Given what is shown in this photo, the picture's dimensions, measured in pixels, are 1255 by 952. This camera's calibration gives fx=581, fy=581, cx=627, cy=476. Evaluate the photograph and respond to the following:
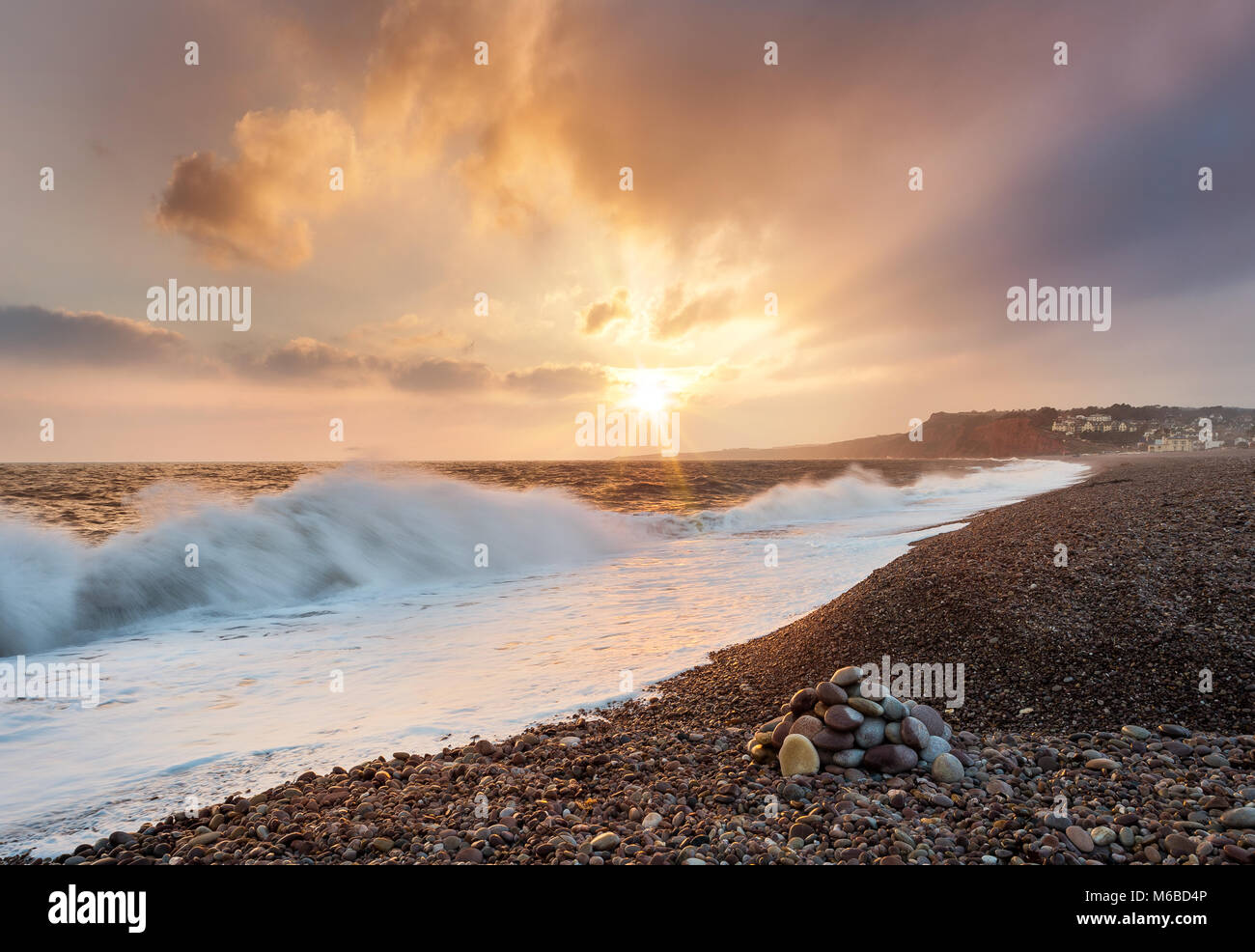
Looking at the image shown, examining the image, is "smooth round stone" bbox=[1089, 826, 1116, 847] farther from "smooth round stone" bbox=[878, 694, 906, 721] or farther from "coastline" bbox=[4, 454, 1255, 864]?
"smooth round stone" bbox=[878, 694, 906, 721]

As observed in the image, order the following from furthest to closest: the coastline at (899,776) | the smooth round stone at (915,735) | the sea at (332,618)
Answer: the sea at (332,618) → the smooth round stone at (915,735) → the coastline at (899,776)

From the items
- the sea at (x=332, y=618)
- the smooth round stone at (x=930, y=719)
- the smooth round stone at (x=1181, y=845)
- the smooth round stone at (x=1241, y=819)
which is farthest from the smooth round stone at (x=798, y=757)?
the sea at (x=332, y=618)

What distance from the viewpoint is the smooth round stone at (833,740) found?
4.39 metres

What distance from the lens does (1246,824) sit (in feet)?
10.3

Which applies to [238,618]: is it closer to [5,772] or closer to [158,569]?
[158,569]

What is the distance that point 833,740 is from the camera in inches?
174

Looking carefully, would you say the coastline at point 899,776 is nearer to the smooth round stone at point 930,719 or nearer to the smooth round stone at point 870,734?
the smooth round stone at point 930,719

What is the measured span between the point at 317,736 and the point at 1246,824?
7152mm

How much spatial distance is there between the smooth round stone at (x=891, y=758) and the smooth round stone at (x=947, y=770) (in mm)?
156

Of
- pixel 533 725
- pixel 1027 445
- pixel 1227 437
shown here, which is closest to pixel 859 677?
pixel 533 725

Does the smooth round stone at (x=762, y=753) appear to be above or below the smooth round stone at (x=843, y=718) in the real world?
below

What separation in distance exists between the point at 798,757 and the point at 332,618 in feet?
34.8

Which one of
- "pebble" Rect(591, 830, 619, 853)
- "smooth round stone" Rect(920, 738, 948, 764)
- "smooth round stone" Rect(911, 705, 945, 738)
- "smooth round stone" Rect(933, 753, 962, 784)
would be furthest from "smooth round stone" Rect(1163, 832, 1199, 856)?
"pebble" Rect(591, 830, 619, 853)

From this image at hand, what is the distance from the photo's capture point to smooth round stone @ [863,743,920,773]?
419 cm
